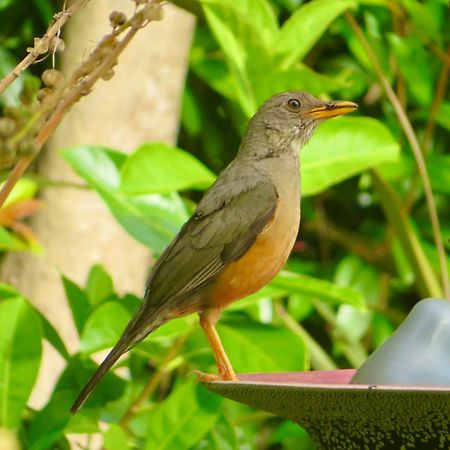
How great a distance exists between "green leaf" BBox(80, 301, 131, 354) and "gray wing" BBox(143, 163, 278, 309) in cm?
12

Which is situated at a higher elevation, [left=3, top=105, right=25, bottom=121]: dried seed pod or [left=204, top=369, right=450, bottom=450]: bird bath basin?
[left=3, top=105, right=25, bottom=121]: dried seed pod

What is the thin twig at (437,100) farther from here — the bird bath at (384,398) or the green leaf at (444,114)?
the bird bath at (384,398)

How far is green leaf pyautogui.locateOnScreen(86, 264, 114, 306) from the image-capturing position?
327 centimetres

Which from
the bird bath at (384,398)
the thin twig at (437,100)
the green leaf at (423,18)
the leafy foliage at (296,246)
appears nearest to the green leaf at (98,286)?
the leafy foliage at (296,246)

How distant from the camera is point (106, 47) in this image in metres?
1.24

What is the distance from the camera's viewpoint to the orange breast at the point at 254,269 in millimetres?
2969

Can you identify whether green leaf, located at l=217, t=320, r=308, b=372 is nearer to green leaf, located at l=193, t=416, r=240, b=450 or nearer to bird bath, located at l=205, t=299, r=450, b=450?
green leaf, located at l=193, t=416, r=240, b=450

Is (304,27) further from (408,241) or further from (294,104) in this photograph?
(408,241)

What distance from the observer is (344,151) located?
3215 millimetres

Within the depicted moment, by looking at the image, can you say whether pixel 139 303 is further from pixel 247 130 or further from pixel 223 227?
pixel 247 130

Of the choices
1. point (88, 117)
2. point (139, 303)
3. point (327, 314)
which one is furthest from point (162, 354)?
point (327, 314)

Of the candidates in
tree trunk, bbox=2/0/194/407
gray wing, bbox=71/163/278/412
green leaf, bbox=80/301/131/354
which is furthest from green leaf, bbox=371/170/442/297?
green leaf, bbox=80/301/131/354

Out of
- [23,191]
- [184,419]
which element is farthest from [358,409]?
[23,191]

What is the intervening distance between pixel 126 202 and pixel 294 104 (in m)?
0.75
